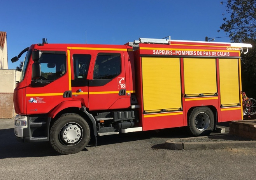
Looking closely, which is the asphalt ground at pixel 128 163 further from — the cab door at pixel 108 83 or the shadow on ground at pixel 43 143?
the cab door at pixel 108 83

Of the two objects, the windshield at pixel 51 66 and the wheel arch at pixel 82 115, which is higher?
the windshield at pixel 51 66

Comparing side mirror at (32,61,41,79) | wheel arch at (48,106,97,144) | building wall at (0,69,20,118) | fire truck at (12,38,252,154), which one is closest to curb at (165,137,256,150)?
fire truck at (12,38,252,154)

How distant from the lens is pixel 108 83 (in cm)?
625

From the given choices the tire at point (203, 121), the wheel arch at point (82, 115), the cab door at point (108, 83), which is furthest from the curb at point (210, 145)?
the wheel arch at point (82, 115)

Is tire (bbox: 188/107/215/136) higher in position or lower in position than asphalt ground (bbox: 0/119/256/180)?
higher

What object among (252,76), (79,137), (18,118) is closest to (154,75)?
(79,137)

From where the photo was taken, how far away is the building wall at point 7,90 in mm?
13891

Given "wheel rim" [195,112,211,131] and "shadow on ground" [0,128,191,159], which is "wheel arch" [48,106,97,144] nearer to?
"shadow on ground" [0,128,191,159]

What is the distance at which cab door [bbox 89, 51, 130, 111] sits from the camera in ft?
20.0

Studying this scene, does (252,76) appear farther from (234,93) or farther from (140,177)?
(140,177)

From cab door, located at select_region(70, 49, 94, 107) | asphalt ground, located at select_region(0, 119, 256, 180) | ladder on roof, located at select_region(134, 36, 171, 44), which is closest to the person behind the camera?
asphalt ground, located at select_region(0, 119, 256, 180)

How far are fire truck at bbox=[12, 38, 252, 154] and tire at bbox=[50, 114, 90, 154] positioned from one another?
0.08 feet

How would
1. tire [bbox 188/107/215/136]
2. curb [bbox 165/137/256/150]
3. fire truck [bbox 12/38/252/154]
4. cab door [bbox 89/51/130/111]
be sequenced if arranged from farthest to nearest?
1. tire [bbox 188/107/215/136]
2. cab door [bbox 89/51/130/111]
3. curb [bbox 165/137/256/150]
4. fire truck [bbox 12/38/252/154]

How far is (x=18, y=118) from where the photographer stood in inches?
222
